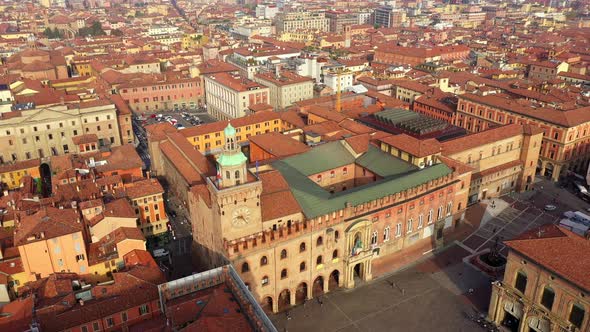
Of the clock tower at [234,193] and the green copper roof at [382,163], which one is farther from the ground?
the clock tower at [234,193]

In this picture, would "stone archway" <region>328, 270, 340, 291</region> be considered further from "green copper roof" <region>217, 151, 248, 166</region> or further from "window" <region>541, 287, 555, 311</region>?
"window" <region>541, 287, 555, 311</region>

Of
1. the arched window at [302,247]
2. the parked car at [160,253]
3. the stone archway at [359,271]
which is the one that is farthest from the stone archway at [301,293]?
the parked car at [160,253]

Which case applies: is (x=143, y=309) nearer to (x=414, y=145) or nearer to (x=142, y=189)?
(x=142, y=189)

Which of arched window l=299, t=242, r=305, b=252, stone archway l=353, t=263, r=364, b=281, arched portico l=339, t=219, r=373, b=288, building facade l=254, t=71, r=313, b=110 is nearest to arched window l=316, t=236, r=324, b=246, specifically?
arched window l=299, t=242, r=305, b=252

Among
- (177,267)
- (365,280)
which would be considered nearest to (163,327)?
(177,267)

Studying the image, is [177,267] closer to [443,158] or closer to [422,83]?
[443,158]

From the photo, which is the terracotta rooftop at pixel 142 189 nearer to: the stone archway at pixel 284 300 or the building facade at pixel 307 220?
the building facade at pixel 307 220
